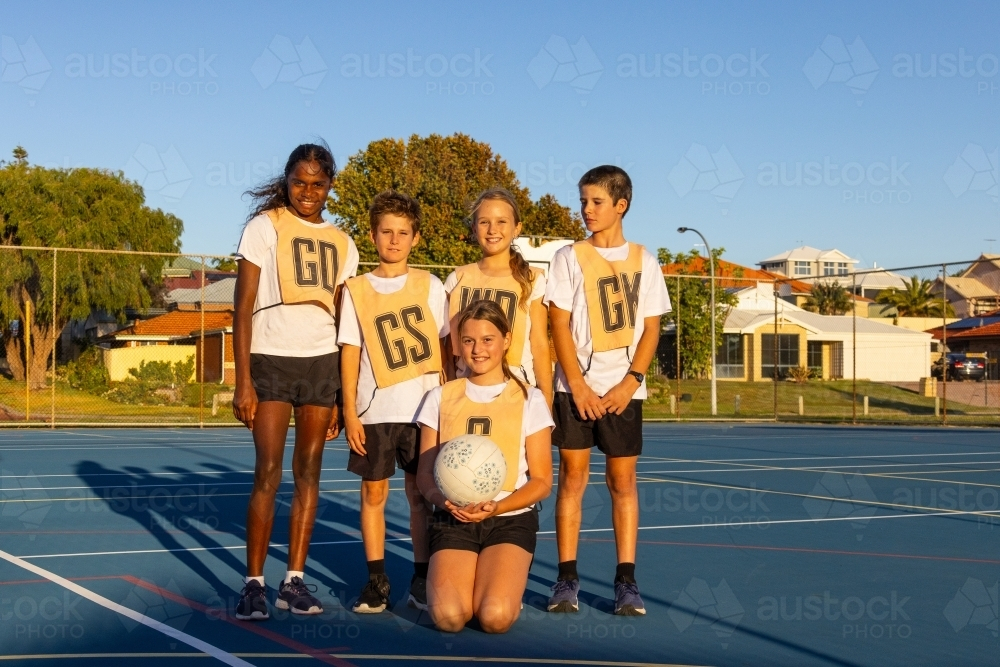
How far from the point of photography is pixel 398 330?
211 inches

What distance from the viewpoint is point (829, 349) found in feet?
171

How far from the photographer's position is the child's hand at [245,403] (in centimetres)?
504

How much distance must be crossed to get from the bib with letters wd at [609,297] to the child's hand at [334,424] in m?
1.30

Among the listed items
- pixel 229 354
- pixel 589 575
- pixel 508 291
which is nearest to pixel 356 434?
pixel 508 291

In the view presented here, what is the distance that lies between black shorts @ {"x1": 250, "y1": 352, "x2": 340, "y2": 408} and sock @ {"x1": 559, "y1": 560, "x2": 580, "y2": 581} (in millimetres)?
1335

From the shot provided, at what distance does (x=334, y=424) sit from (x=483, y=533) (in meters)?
0.96

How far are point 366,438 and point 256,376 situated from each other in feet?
1.97

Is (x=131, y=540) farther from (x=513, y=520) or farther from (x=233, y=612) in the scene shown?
(x=513, y=520)

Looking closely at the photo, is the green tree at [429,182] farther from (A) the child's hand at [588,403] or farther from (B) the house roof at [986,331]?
(A) the child's hand at [588,403]

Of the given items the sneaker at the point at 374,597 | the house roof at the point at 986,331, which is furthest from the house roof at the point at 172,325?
the sneaker at the point at 374,597

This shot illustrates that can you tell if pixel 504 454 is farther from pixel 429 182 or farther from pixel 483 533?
pixel 429 182

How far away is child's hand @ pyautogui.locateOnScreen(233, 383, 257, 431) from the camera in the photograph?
504 cm

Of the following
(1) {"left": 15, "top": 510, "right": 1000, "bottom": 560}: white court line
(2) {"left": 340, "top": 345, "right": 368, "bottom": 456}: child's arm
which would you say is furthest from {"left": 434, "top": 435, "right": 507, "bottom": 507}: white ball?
(1) {"left": 15, "top": 510, "right": 1000, "bottom": 560}: white court line

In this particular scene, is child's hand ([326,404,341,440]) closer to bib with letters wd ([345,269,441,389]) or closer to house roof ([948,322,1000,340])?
bib with letters wd ([345,269,441,389])
